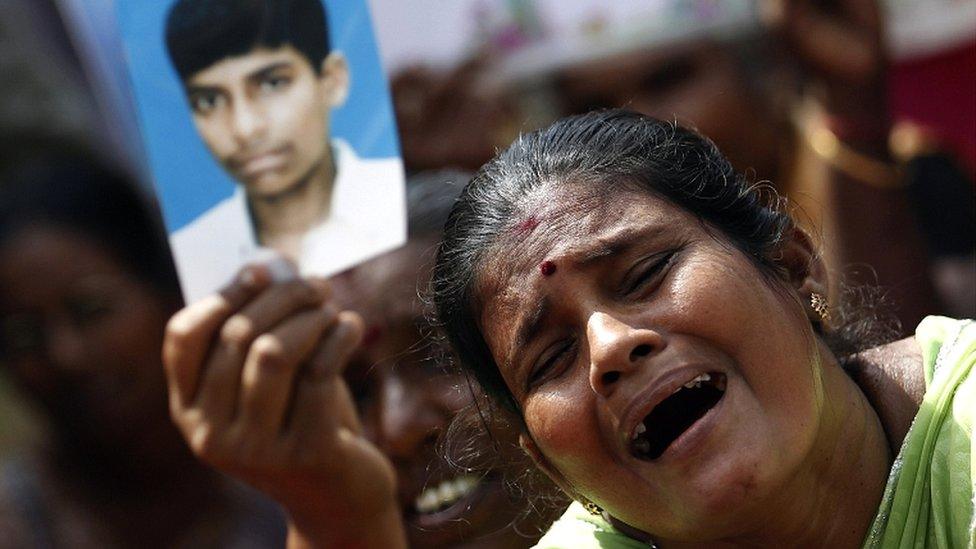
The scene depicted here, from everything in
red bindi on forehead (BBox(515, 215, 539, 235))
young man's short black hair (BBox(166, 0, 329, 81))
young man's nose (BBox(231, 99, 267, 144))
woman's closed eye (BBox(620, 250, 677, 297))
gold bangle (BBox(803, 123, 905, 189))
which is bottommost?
gold bangle (BBox(803, 123, 905, 189))

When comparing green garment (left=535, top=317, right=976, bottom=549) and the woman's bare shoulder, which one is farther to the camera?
the woman's bare shoulder

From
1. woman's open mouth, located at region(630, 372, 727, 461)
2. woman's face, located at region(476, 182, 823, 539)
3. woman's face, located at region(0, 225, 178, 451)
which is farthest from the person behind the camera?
woman's face, located at region(0, 225, 178, 451)

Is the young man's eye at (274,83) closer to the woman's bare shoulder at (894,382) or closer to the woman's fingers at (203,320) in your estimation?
the woman's fingers at (203,320)

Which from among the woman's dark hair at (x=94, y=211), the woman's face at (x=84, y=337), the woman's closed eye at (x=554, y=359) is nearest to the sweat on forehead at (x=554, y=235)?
the woman's closed eye at (x=554, y=359)

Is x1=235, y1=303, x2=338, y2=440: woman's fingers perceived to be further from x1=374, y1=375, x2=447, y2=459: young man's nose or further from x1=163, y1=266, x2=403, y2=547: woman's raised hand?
x1=374, y1=375, x2=447, y2=459: young man's nose

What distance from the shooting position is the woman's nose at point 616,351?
6.76 feet

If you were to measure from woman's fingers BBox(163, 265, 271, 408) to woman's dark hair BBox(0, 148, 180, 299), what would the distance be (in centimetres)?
135

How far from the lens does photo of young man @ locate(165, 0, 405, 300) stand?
2.66 metres

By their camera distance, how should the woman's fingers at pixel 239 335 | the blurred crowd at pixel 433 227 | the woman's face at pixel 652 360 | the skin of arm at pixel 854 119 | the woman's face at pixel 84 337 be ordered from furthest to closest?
the skin of arm at pixel 854 119 < the woman's face at pixel 84 337 < the blurred crowd at pixel 433 227 < the woman's fingers at pixel 239 335 < the woman's face at pixel 652 360

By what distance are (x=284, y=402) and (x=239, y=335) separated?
0.56ft

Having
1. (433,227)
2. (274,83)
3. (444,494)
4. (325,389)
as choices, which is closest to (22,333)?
(433,227)

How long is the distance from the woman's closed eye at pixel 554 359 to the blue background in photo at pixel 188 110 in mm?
616

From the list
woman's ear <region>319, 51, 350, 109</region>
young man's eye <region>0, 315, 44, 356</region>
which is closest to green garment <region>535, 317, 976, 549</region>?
woman's ear <region>319, 51, 350, 109</region>

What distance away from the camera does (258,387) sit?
2662 millimetres
